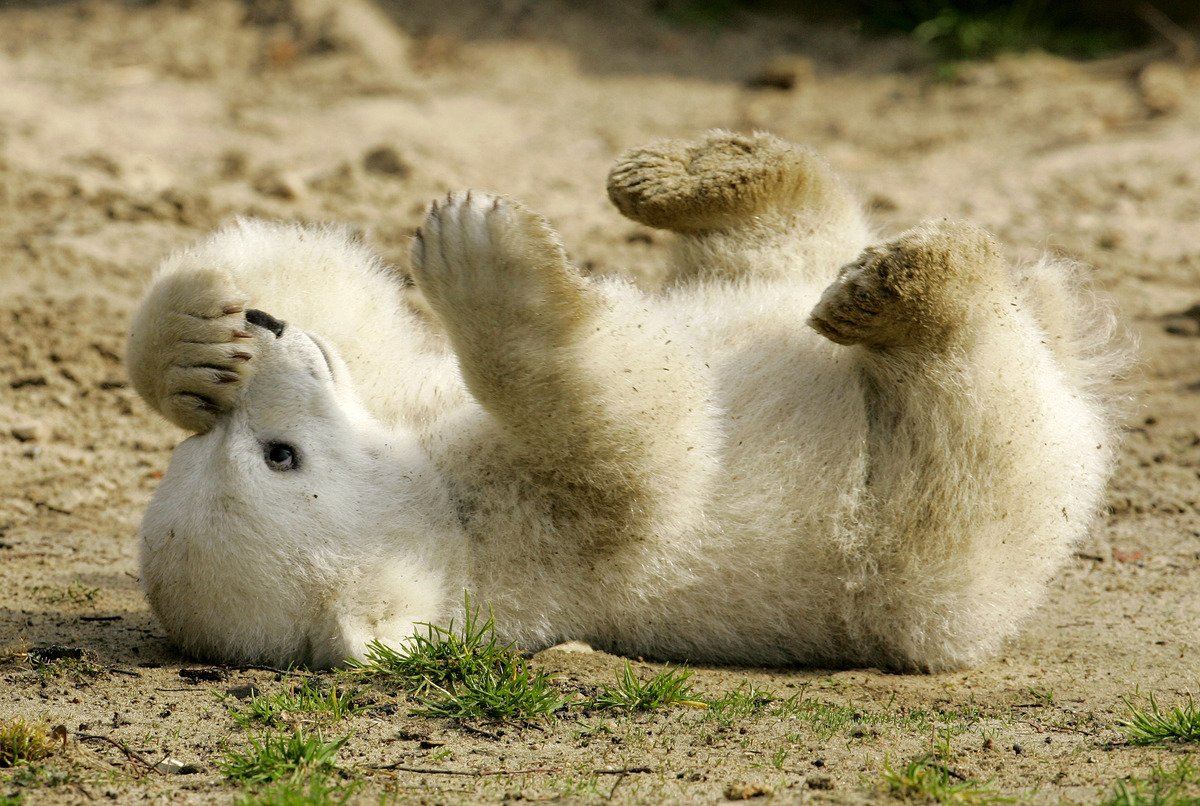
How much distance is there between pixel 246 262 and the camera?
4.35 meters

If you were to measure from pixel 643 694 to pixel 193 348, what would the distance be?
1.56 meters

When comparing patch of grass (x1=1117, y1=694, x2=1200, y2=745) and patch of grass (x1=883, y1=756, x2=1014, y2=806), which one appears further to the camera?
patch of grass (x1=1117, y1=694, x2=1200, y2=745)

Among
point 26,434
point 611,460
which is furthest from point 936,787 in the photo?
point 26,434

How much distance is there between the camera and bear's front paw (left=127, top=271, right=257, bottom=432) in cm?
375

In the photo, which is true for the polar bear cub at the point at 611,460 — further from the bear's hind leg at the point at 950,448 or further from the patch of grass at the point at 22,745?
the patch of grass at the point at 22,745

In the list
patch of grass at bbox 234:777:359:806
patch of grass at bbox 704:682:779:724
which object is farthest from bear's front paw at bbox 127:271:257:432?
patch of grass at bbox 704:682:779:724

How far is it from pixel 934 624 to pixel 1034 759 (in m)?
0.83

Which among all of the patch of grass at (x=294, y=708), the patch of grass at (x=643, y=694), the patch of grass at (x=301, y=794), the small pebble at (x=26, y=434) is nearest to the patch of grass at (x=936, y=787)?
the patch of grass at (x=643, y=694)

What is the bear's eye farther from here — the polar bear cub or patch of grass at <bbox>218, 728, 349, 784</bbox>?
patch of grass at <bbox>218, 728, 349, 784</bbox>

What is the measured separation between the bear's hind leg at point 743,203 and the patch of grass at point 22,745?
2481 mm

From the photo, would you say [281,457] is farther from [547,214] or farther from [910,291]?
[547,214]

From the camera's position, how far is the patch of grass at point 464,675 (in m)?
3.46

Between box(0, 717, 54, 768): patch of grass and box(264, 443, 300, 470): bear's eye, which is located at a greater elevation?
box(264, 443, 300, 470): bear's eye

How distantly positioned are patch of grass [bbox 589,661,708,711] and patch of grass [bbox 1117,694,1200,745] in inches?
41.2
